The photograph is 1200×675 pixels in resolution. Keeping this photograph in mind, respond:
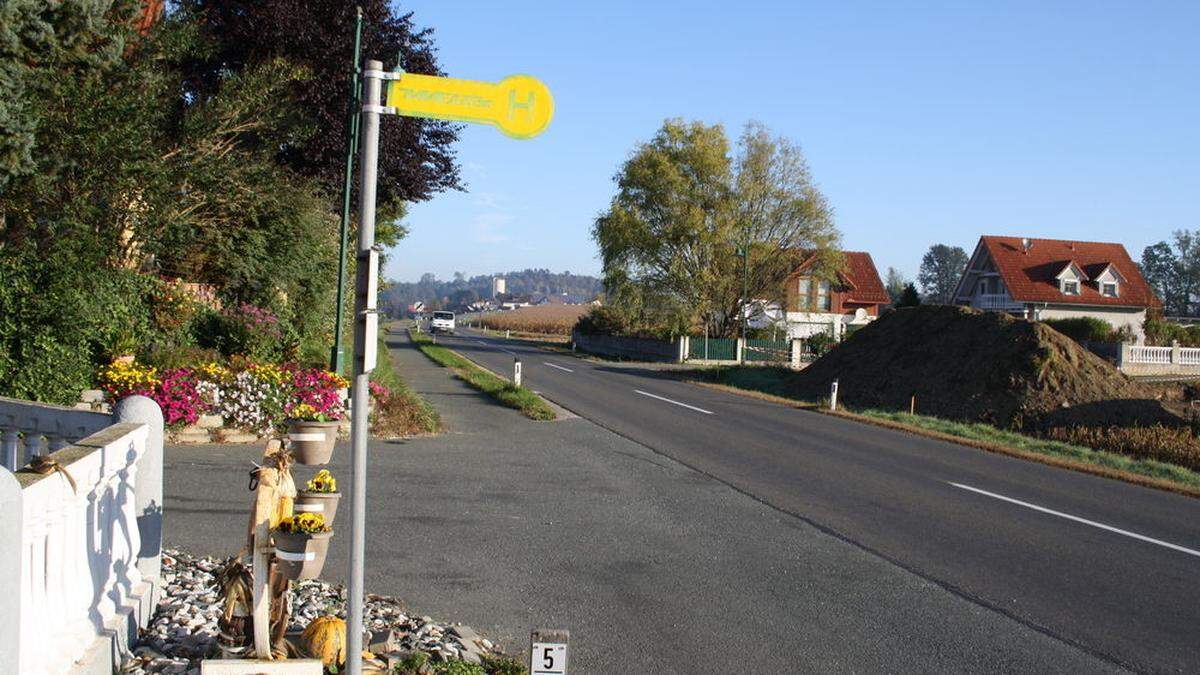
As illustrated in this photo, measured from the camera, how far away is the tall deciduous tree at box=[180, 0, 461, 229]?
1856 cm

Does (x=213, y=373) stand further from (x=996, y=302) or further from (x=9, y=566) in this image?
(x=996, y=302)

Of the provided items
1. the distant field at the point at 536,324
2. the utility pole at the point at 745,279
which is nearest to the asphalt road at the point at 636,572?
the utility pole at the point at 745,279

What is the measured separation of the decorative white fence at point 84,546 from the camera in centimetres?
335

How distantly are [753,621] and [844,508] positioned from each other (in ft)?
15.6

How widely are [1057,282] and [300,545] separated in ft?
212

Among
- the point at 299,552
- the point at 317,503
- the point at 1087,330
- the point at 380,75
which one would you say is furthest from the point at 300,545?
the point at 1087,330

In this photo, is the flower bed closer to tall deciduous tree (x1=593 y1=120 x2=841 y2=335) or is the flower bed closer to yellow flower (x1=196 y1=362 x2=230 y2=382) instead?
yellow flower (x1=196 y1=362 x2=230 y2=382)

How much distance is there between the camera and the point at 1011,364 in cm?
2952

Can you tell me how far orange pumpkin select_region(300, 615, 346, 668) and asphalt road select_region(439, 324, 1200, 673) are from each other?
15.5ft

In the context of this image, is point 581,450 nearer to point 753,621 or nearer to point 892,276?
point 753,621

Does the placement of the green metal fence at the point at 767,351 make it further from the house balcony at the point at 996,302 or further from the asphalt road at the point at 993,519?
the asphalt road at the point at 993,519

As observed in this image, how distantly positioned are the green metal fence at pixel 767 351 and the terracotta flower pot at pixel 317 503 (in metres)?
48.4

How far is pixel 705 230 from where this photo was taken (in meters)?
55.3

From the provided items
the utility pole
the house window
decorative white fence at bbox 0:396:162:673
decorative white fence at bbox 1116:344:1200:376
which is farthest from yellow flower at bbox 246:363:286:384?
the house window
